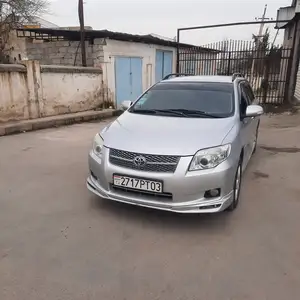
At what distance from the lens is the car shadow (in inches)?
126

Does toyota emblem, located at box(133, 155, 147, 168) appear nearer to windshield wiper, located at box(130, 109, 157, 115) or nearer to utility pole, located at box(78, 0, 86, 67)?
windshield wiper, located at box(130, 109, 157, 115)

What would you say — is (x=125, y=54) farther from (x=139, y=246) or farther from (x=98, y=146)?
(x=139, y=246)

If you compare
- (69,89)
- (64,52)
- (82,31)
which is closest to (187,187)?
(69,89)

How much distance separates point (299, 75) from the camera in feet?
40.8

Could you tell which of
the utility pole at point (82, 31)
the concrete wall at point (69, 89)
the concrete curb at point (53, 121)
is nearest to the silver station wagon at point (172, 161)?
the concrete curb at point (53, 121)

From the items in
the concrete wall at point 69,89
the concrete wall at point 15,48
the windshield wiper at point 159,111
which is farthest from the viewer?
the concrete wall at point 15,48

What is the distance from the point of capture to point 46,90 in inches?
374

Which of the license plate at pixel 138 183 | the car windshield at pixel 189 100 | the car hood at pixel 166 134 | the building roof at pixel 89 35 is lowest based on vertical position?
the license plate at pixel 138 183

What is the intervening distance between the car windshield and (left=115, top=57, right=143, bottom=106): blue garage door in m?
7.66

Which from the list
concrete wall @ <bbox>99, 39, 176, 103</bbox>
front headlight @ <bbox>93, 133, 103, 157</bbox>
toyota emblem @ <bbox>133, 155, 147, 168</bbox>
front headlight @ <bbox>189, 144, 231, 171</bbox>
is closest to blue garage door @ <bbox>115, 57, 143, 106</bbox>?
concrete wall @ <bbox>99, 39, 176, 103</bbox>

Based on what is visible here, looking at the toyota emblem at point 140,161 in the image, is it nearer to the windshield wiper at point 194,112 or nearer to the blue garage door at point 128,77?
the windshield wiper at point 194,112

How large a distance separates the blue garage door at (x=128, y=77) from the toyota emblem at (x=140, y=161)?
368 inches

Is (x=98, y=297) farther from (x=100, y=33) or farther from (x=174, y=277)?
(x=100, y=33)

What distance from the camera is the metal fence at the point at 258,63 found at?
12.5 metres
